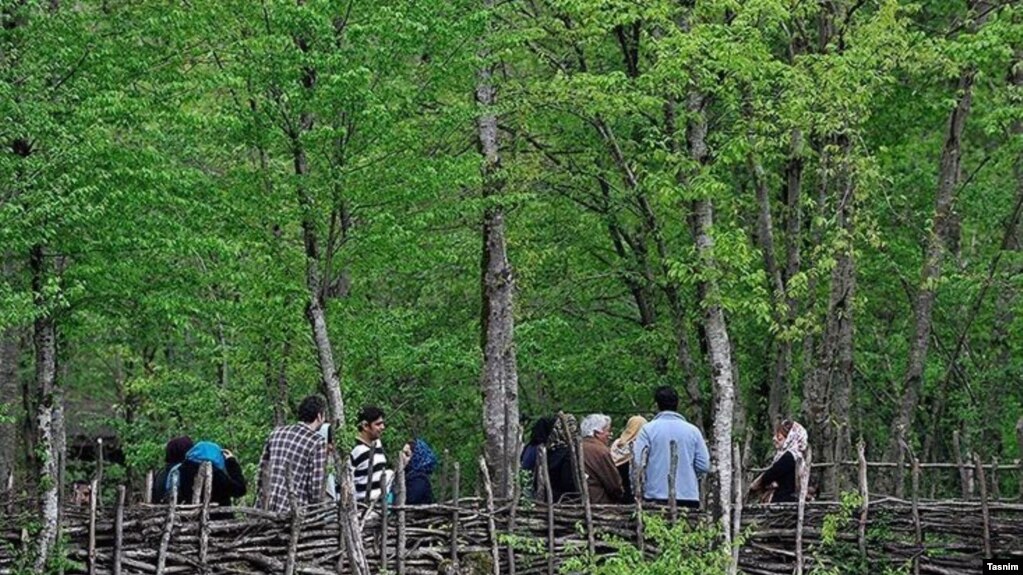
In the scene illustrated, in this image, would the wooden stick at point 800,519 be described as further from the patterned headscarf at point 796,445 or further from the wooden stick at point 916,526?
the wooden stick at point 916,526

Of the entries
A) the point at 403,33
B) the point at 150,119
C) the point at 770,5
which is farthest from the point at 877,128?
the point at 150,119

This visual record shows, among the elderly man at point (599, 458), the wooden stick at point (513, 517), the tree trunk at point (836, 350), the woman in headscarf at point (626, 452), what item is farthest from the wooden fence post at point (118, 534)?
the tree trunk at point (836, 350)

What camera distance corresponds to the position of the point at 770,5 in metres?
11.5

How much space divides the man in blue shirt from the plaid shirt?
97.4 inches

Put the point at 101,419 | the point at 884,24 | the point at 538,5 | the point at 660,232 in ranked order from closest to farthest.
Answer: the point at 884,24, the point at 660,232, the point at 538,5, the point at 101,419

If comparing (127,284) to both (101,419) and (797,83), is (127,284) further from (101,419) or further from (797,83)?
(101,419)

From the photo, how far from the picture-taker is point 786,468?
38.0ft

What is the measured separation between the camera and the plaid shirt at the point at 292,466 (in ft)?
32.7

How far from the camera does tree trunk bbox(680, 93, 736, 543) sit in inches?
418

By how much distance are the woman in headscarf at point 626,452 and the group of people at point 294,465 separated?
1.90 metres

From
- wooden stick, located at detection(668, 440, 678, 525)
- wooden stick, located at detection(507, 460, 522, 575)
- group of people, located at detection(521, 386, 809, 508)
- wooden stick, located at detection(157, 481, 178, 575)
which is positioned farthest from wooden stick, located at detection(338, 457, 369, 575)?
wooden stick, located at detection(668, 440, 678, 525)

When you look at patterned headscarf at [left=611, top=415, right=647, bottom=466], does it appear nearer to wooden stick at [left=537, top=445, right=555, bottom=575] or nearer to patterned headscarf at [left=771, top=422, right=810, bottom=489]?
wooden stick at [left=537, top=445, right=555, bottom=575]

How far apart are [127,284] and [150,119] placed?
4.19ft

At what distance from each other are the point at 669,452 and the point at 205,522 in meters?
3.52
